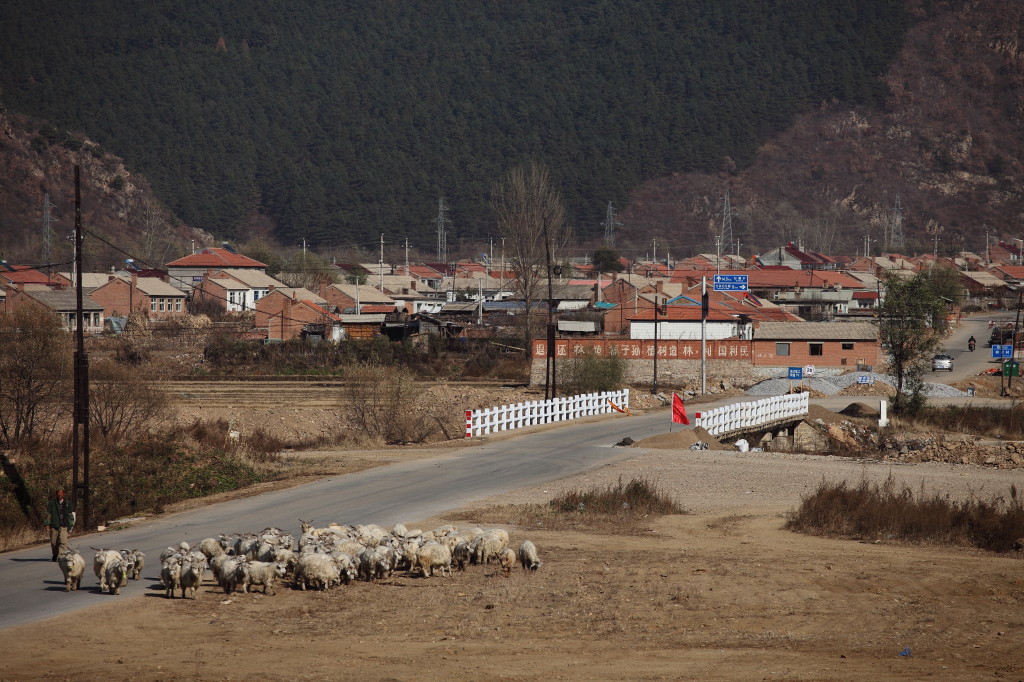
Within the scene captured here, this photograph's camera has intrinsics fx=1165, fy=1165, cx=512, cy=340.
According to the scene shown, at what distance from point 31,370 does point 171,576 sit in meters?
29.4

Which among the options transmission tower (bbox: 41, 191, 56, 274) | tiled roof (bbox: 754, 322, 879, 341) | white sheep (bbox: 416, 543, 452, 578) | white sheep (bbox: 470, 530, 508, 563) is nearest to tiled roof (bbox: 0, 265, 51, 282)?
transmission tower (bbox: 41, 191, 56, 274)

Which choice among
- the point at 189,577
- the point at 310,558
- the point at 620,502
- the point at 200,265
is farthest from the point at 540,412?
the point at 200,265

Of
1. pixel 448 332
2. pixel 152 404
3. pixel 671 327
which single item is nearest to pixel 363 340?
pixel 448 332

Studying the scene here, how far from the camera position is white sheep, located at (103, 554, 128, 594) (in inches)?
697

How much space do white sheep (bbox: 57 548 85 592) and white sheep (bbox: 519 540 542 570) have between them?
6.95 metres

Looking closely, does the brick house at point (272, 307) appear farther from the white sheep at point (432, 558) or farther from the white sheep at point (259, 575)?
the white sheep at point (259, 575)

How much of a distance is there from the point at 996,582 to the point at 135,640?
13073 millimetres

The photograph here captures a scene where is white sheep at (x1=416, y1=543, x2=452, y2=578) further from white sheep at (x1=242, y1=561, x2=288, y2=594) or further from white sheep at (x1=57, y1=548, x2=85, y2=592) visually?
white sheep at (x1=57, y1=548, x2=85, y2=592)

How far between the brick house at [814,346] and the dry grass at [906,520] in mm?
46333

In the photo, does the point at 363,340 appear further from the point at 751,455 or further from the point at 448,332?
the point at 751,455

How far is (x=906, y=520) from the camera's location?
23.1 metres

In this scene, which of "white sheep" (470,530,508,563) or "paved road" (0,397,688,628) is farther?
"white sheep" (470,530,508,563)

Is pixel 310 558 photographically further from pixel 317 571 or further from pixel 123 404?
pixel 123 404

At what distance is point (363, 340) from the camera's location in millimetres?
81750
